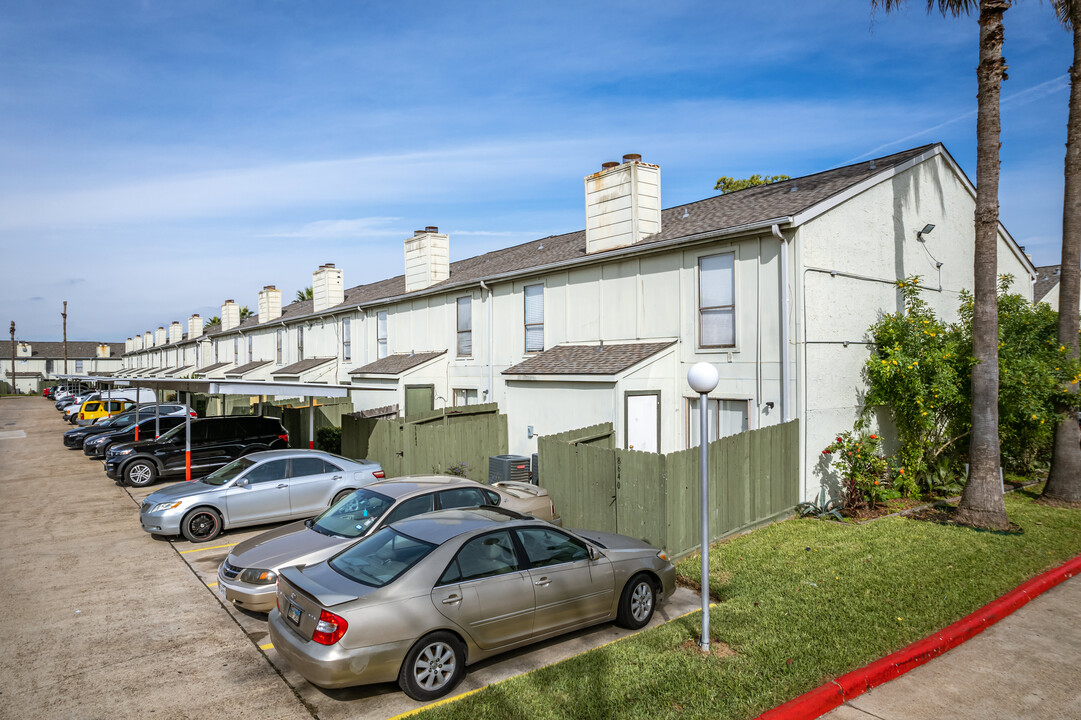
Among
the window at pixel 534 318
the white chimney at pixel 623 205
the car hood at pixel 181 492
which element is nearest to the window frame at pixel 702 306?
the white chimney at pixel 623 205

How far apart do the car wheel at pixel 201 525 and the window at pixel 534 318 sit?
28.0ft

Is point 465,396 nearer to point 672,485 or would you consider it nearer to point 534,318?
point 534,318

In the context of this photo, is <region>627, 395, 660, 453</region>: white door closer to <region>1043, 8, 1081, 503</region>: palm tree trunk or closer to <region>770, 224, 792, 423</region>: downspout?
<region>770, 224, 792, 423</region>: downspout

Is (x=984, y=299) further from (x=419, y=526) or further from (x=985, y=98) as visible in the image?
(x=419, y=526)

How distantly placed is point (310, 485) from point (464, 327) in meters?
8.89

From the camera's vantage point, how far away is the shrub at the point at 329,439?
21672 mm

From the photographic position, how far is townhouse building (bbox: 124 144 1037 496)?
1187 cm

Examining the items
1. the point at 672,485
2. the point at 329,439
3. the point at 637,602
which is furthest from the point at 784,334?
the point at 329,439

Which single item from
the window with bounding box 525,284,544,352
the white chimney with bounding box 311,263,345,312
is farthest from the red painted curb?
the white chimney with bounding box 311,263,345,312

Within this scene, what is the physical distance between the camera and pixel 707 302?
1302 cm

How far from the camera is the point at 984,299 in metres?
11.1

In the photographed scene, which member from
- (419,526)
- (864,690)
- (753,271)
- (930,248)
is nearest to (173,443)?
(419,526)

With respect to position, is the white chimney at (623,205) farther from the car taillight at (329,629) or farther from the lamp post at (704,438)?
the car taillight at (329,629)

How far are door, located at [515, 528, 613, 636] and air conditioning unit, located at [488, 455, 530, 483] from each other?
6532 millimetres
